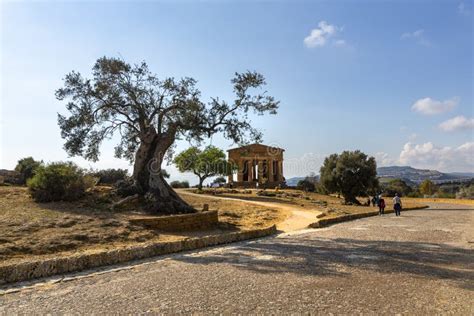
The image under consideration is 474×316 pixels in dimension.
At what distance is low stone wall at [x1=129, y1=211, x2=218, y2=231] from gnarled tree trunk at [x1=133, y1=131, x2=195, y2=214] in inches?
68.8

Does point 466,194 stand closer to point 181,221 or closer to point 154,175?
point 154,175

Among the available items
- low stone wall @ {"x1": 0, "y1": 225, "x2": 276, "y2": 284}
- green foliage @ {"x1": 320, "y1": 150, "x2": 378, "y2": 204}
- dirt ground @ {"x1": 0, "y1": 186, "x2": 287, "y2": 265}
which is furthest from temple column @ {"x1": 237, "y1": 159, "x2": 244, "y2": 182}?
low stone wall @ {"x1": 0, "y1": 225, "x2": 276, "y2": 284}

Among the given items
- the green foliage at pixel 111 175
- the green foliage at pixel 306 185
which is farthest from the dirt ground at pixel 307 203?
the green foliage at pixel 306 185

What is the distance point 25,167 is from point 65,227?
22428mm

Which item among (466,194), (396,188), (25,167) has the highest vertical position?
(25,167)

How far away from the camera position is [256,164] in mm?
68438

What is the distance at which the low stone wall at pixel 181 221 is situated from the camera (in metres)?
Result: 16.1

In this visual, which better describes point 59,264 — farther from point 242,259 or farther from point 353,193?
point 353,193

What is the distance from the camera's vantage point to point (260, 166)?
6719cm

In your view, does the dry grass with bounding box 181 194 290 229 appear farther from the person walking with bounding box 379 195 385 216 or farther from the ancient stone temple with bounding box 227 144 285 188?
the ancient stone temple with bounding box 227 144 285 188

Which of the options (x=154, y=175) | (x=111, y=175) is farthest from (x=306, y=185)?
(x=154, y=175)

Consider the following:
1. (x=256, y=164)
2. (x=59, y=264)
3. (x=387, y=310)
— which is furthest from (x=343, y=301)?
(x=256, y=164)

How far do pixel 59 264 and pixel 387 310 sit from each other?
732 cm

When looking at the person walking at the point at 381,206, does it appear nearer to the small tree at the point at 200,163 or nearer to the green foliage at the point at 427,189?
the small tree at the point at 200,163
